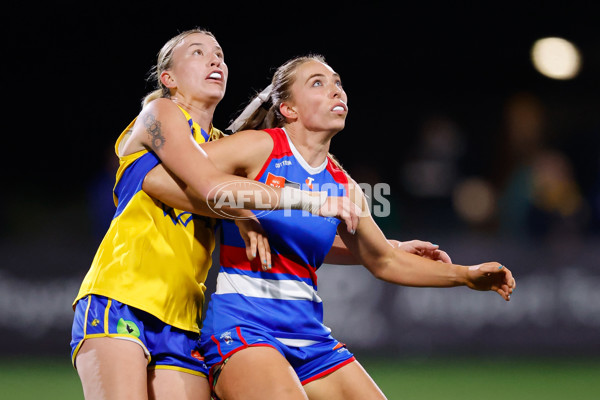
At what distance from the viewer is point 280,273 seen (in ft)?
10.2

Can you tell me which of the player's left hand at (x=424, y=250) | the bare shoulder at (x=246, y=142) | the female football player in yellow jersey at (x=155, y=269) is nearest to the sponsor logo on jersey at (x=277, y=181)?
the bare shoulder at (x=246, y=142)

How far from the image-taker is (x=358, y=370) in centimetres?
323

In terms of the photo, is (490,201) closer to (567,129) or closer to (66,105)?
(567,129)

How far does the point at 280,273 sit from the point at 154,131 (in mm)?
818

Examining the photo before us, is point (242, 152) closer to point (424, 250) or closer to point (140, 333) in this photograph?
point (140, 333)

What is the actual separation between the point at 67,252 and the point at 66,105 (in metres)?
2.61

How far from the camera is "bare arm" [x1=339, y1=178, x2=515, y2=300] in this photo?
3461 mm

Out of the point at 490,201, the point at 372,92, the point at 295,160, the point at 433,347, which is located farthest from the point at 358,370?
the point at 372,92

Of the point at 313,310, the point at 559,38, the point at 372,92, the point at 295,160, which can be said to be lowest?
the point at 313,310

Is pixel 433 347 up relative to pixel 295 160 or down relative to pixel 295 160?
down

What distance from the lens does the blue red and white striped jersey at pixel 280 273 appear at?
9.97 feet

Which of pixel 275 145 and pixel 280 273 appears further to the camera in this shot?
pixel 275 145

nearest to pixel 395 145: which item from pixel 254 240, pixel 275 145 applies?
pixel 275 145

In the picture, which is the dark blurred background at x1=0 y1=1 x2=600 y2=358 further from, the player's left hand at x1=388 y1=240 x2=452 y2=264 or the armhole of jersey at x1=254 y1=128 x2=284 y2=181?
the armhole of jersey at x1=254 y1=128 x2=284 y2=181
